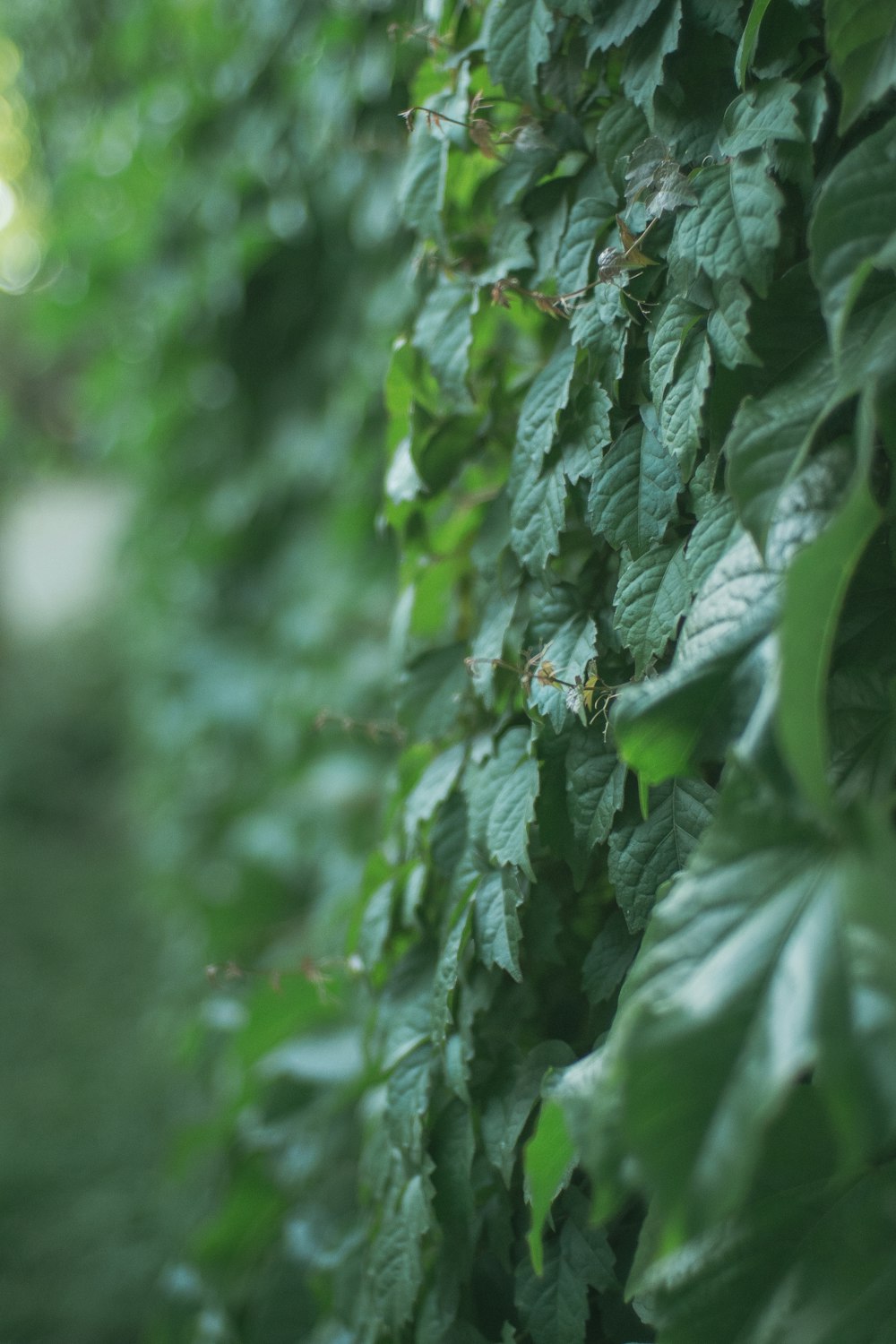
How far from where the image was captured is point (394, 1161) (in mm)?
908

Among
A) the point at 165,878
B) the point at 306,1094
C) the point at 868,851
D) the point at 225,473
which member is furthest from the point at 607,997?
the point at 165,878

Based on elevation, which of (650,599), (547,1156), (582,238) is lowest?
(547,1156)

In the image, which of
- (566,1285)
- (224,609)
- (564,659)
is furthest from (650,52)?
(224,609)

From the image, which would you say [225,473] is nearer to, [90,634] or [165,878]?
[165,878]

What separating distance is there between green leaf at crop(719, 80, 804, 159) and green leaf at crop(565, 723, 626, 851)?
39cm

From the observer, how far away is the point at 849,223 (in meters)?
0.54

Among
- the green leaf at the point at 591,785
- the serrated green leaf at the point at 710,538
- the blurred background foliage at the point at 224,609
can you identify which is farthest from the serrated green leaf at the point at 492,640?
the blurred background foliage at the point at 224,609

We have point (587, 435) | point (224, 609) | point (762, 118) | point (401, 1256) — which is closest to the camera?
point (762, 118)

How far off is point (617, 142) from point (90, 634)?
5.77m

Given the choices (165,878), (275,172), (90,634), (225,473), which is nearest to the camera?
(275,172)

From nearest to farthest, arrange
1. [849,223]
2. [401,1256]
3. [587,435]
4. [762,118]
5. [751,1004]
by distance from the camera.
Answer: [751,1004] → [849,223] → [762,118] → [587,435] → [401,1256]

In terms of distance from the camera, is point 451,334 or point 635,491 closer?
point 635,491

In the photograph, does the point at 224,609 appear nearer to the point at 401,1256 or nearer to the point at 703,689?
the point at 401,1256

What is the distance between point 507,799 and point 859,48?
1.71 feet
